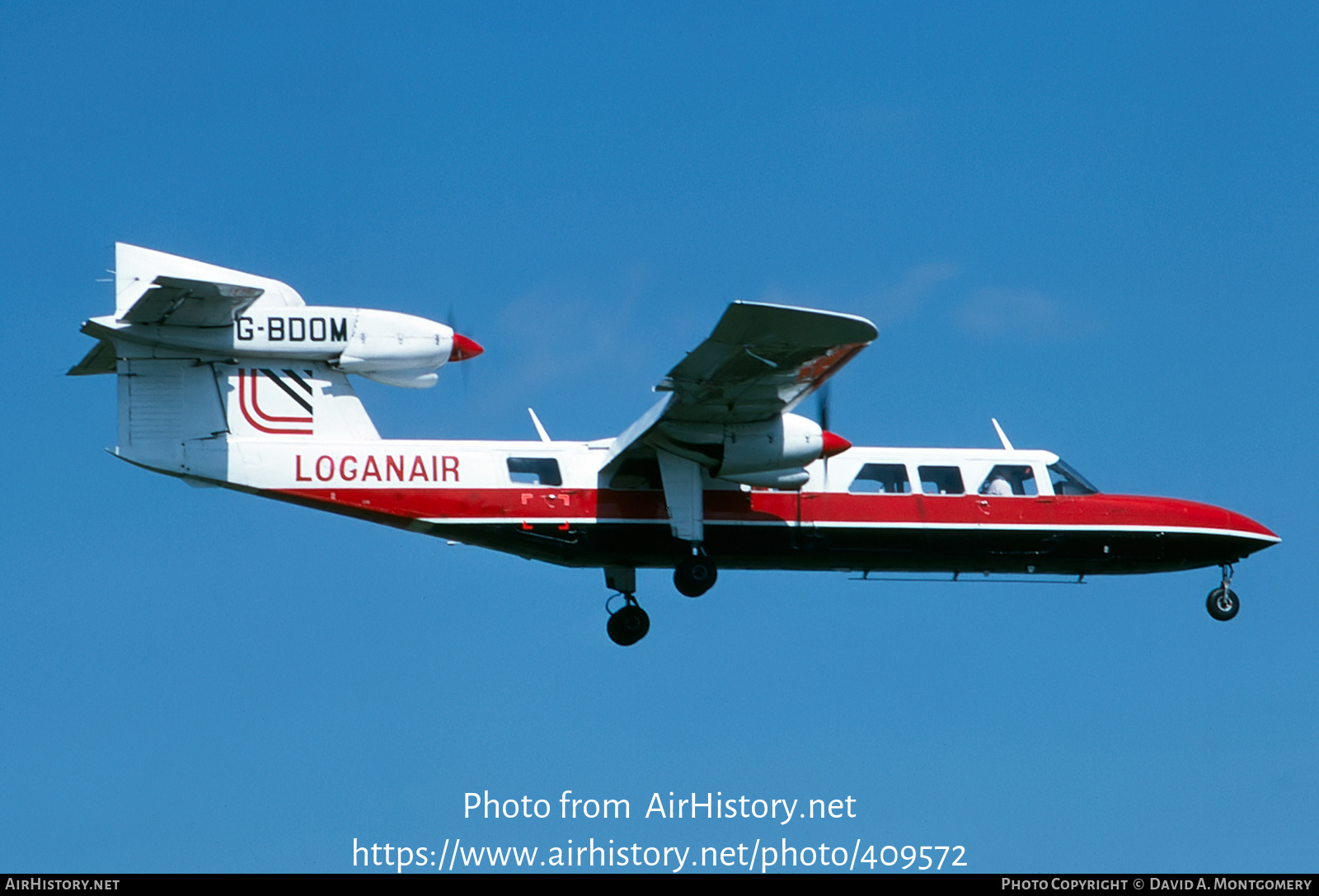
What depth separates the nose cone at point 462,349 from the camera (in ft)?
76.9

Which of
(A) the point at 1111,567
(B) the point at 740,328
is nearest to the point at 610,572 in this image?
(B) the point at 740,328

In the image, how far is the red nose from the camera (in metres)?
24.8

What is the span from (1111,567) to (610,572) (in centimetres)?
856

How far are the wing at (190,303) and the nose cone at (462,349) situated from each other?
281 cm

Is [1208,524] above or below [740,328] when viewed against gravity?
below

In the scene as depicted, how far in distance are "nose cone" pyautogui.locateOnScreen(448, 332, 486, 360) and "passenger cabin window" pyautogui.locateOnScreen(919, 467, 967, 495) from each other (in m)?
7.83

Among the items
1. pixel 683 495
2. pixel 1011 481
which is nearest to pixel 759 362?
pixel 683 495

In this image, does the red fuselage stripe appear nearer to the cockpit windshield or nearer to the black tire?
the cockpit windshield

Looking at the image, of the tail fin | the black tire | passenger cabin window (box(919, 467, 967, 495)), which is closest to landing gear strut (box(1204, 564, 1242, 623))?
passenger cabin window (box(919, 467, 967, 495))

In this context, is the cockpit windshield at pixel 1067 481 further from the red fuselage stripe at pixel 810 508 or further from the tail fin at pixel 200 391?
the tail fin at pixel 200 391

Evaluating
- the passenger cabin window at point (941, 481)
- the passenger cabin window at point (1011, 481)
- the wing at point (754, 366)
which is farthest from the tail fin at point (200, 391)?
the passenger cabin window at point (1011, 481)

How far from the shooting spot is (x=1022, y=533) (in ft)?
87.9

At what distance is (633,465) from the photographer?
25.4m
